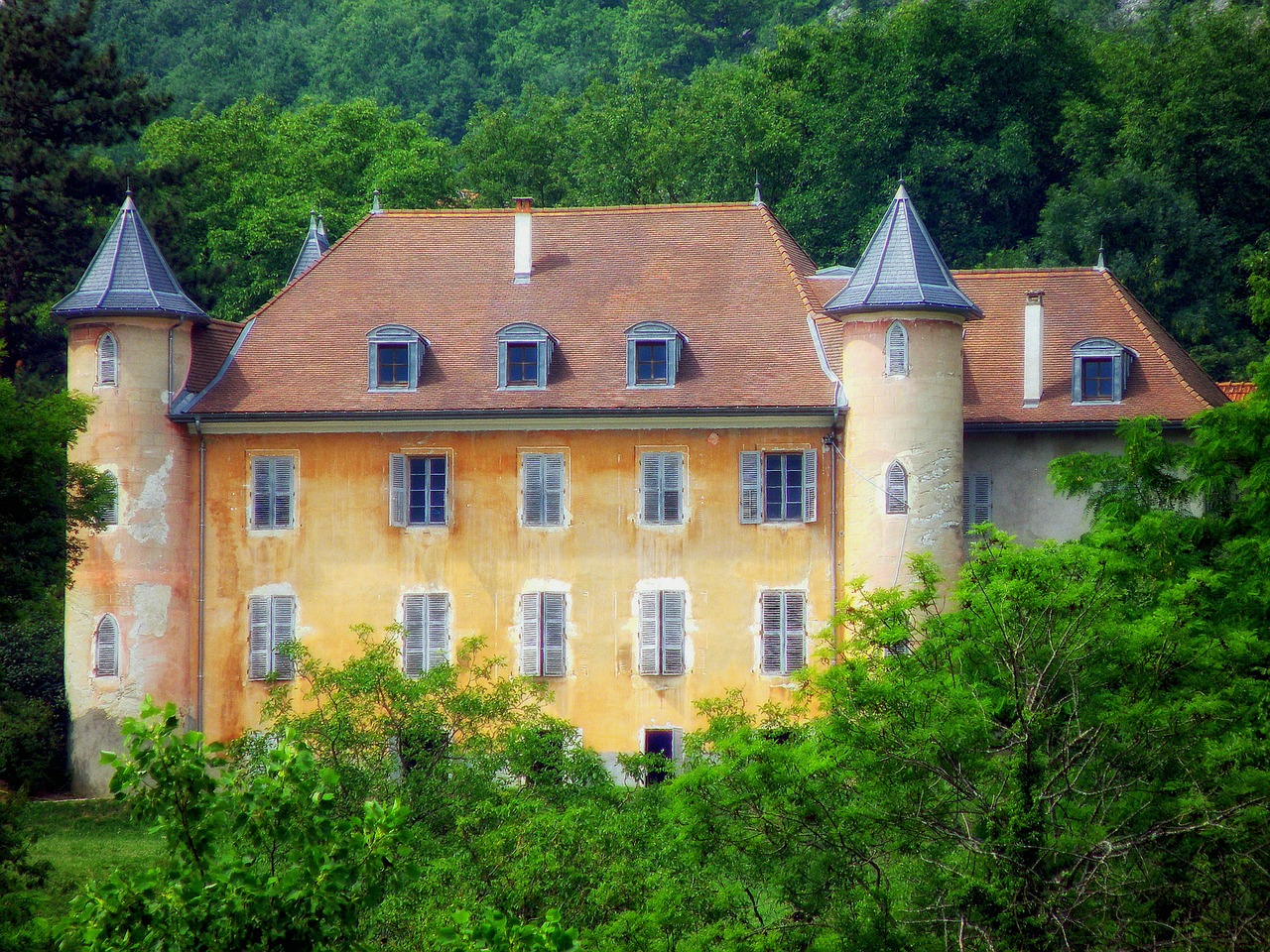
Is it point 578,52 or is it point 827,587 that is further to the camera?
point 578,52

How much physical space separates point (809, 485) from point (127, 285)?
44.1 ft

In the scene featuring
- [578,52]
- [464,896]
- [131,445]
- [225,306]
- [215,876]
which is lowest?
[464,896]

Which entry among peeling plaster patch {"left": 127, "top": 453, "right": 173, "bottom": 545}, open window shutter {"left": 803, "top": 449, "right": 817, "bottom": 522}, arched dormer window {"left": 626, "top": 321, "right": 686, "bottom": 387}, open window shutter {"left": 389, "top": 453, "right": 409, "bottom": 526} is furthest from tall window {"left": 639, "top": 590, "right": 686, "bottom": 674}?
peeling plaster patch {"left": 127, "top": 453, "right": 173, "bottom": 545}

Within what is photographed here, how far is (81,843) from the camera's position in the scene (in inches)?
1331

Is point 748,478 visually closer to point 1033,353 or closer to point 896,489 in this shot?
point 896,489

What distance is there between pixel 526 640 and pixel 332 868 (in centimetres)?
2303

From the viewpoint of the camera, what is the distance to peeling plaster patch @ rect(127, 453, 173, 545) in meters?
38.5

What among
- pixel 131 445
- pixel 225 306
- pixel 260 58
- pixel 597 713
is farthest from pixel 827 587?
pixel 260 58

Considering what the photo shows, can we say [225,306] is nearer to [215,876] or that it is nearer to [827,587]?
[827,587]

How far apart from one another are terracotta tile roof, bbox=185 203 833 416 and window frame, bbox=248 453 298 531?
3.70 feet

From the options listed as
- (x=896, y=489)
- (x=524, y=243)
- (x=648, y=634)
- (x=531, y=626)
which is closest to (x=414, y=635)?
(x=531, y=626)

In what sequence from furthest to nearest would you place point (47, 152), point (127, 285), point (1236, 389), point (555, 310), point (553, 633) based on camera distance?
1. point (47, 152)
2. point (1236, 389)
3. point (555, 310)
4. point (127, 285)
5. point (553, 633)

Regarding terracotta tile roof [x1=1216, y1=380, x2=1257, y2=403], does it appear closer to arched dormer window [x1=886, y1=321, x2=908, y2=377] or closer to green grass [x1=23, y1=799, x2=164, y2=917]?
arched dormer window [x1=886, y1=321, x2=908, y2=377]

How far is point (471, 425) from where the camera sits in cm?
3884
